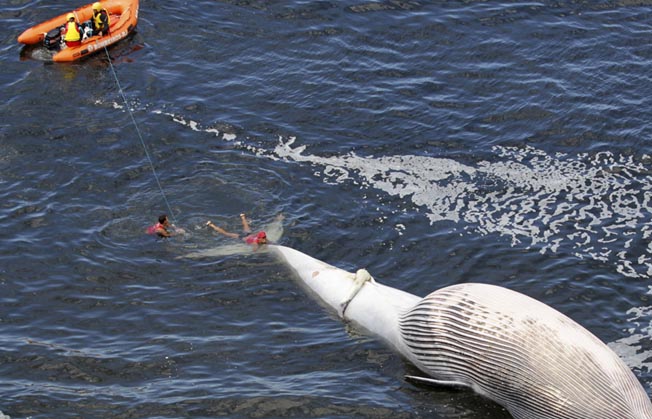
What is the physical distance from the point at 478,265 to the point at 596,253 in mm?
2671

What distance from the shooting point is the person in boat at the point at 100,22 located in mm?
30547

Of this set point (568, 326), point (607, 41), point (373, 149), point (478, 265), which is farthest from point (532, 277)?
point (607, 41)

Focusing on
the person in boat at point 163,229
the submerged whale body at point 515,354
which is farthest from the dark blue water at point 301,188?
the submerged whale body at point 515,354

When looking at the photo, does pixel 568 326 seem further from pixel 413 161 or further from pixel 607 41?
pixel 607 41

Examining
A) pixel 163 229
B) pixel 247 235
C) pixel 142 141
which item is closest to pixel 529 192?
pixel 247 235

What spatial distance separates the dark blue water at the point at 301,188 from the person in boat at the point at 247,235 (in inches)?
15.8

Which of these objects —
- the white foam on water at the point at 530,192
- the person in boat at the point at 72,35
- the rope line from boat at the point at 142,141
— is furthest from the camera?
the person in boat at the point at 72,35

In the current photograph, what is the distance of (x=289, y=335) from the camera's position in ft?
62.7

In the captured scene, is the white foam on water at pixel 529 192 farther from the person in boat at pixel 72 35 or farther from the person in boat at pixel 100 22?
the person in boat at pixel 100 22

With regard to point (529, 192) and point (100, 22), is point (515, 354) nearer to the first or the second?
point (529, 192)

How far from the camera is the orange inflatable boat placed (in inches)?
1180

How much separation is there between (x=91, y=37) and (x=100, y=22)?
57cm

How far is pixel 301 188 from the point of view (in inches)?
954

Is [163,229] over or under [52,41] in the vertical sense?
under
